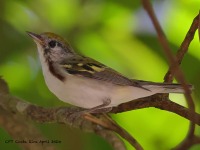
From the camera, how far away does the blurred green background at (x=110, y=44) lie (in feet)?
8.83

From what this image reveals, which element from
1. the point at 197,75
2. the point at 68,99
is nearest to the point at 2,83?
the point at 68,99

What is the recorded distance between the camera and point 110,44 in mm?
2877

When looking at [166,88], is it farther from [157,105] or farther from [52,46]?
[52,46]

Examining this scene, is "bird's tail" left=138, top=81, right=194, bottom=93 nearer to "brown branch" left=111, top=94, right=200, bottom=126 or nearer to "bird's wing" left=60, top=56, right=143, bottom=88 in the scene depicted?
"brown branch" left=111, top=94, right=200, bottom=126

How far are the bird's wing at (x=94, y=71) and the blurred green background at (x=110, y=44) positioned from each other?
0.46 ft

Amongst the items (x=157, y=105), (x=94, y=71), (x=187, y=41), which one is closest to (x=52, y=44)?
(x=94, y=71)

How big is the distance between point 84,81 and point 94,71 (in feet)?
0.54

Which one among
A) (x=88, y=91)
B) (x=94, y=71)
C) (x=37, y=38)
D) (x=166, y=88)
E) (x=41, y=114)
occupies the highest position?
(x=37, y=38)

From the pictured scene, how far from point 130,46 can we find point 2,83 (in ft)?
2.95

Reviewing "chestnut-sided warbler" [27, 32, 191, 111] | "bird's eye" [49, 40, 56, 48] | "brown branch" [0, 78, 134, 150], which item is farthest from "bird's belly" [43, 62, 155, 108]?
"bird's eye" [49, 40, 56, 48]

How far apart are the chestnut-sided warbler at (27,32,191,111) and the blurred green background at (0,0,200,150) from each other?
0.09 m

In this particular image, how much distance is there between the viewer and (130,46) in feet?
9.36

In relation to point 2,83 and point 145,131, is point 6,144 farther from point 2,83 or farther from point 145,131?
point 145,131

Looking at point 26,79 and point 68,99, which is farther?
point 26,79
